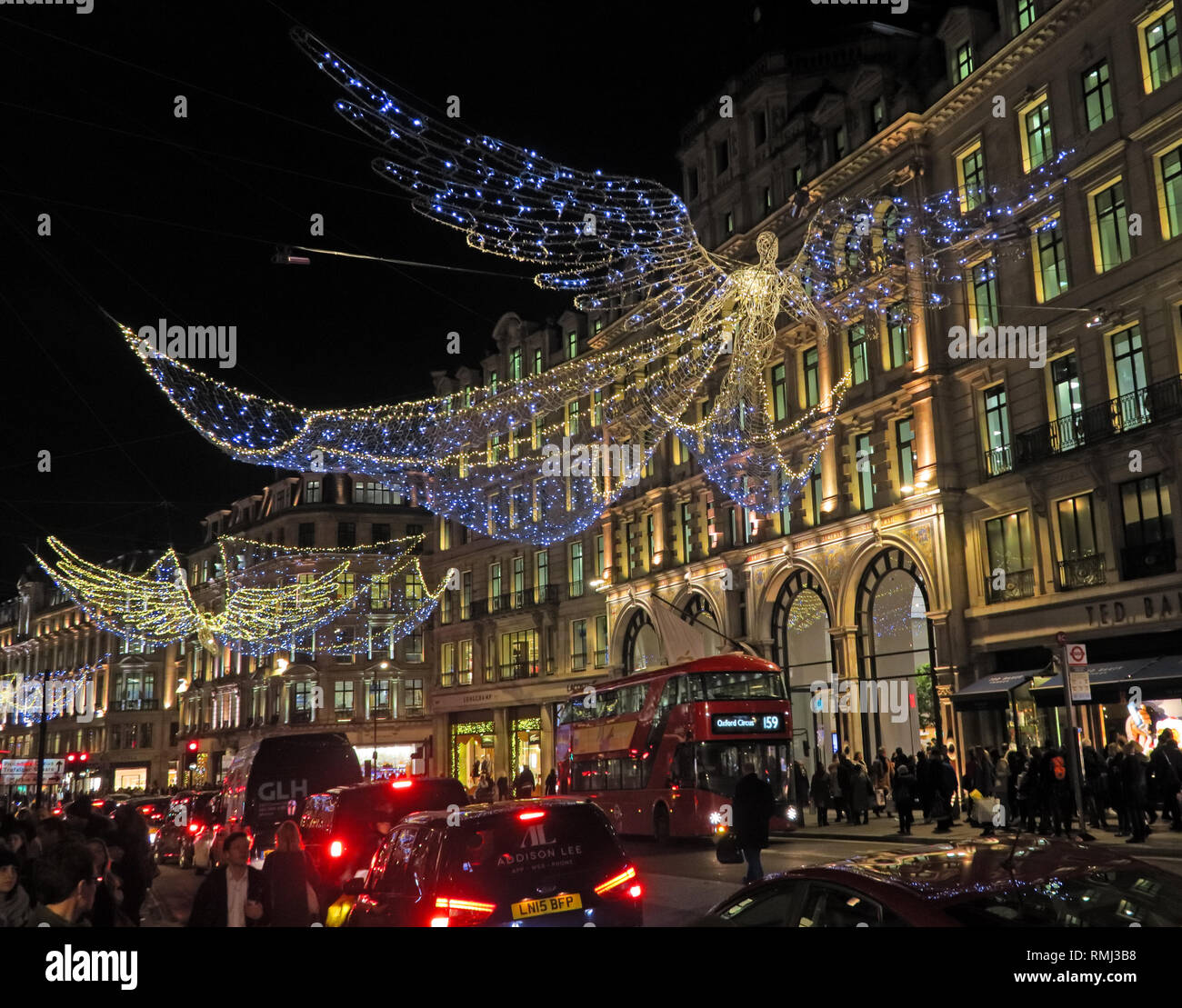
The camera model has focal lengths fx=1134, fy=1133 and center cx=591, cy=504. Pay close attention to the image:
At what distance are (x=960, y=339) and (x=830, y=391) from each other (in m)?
4.87

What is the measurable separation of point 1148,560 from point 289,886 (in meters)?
23.2

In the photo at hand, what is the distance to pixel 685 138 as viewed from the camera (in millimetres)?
44594

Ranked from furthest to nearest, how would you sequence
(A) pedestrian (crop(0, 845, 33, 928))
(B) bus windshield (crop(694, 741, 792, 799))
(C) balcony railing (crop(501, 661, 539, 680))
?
(C) balcony railing (crop(501, 661, 539, 680)), (B) bus windshield (crop(694, 741, 792, 799)), (A) pedestrian (crop(0, 845, 33, 928))

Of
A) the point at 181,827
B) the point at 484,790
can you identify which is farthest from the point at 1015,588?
the point at 181,827

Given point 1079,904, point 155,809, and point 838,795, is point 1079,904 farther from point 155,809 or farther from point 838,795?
point 155,809

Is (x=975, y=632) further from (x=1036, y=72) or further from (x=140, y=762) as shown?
(x=140, y=762)

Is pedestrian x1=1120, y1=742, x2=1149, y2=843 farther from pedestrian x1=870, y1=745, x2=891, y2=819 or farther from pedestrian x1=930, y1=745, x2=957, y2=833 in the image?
pedestrian x1=870, y1=745, x2=891, y2=819

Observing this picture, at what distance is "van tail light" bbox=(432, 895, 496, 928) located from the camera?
7.66 metres

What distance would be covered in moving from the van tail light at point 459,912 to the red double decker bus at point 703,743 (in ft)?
53.0

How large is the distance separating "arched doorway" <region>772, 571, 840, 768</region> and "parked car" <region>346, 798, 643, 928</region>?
2917 centimetres

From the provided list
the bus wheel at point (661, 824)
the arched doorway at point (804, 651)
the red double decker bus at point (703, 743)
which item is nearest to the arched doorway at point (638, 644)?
the arched doorway at point (804, 651)

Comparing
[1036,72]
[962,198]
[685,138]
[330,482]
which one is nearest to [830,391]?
[962,198]
